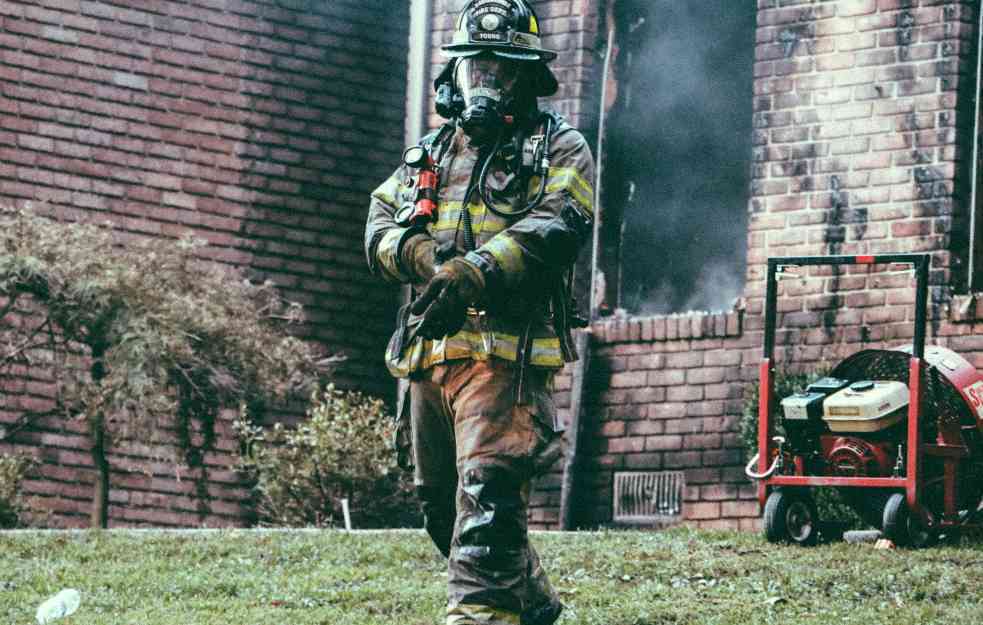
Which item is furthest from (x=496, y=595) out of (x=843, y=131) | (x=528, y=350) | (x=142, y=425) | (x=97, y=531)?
(x=843, y=131)

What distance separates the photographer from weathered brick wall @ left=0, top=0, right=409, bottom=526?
45.5 feet

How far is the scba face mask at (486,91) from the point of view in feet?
22.5

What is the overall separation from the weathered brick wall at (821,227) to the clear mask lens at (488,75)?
565 centimetres

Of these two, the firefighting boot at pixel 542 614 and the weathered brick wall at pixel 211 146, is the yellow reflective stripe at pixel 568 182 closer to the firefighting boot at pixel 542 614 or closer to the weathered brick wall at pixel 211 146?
the firefighting boot at pixel 542 614

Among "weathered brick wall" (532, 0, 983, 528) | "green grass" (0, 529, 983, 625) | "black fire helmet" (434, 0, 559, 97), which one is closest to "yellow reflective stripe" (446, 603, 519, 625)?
"green grass" (0, 529, 983, 625)

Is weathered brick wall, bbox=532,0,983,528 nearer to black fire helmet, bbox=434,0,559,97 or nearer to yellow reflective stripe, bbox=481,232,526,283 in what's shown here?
black fire helmet, bbox=434,0,559,97

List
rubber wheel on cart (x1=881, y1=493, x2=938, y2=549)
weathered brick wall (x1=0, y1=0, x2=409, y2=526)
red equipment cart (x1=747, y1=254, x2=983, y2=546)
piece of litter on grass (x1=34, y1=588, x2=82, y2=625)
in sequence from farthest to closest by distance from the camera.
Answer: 1. weathered brick wall (x1=0, y1=0, x2=409, y2=526)
2. red equipment cart (x1=747, y1=254, x2=983, y2=546)
3. rubber wheel on cart (x1=881, y1=493, x2=938, y2=549)
4. piece of litter on grass (x1=34, y1=588, x2=82, y2=625)

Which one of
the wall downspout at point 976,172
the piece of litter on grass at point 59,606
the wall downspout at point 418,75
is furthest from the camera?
the wall downspout at point 418,75

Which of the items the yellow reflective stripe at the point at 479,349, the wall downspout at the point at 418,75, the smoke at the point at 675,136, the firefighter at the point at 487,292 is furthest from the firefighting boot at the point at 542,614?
the wall downspout at the point at 418,75

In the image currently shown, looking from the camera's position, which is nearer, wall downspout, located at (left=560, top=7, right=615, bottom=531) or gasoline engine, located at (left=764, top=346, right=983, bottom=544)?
gasoline engine, located at (left=764, top=346, right=983, bottom=544)

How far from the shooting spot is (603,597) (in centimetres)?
837

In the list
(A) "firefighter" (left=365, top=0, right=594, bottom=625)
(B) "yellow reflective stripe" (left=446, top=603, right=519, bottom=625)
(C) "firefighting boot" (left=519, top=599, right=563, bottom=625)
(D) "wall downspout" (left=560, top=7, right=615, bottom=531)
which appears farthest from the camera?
(D) "wall downspout" (left=560, top=7, right=615, bottom=531)

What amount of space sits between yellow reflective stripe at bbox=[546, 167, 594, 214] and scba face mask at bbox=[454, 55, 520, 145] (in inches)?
11.1

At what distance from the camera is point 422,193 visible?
6914mm
